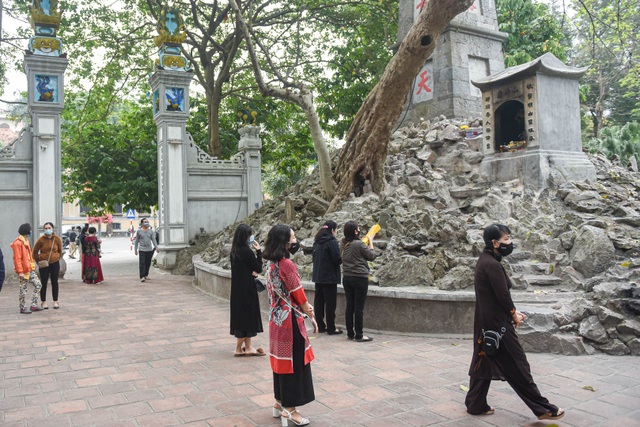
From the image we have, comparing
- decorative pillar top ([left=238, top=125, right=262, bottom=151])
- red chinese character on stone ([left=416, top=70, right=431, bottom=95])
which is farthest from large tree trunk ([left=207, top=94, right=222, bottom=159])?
red chinese character on stone ([left=416, top=70, right=431, bottom=95])

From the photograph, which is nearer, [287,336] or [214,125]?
[287,336]

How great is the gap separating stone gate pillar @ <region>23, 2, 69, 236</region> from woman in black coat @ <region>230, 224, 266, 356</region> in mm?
9510

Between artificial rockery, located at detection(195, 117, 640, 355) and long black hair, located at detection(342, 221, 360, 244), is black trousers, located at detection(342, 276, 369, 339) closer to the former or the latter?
long black hair, located at detection(342, 221, 360, 244)

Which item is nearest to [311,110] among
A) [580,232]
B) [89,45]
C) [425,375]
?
[580,232]

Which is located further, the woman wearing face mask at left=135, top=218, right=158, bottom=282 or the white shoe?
the woman wearing face mask at left=135, top=218, right=158, bottom=282

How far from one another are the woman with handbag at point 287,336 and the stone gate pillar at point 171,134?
11.7 m

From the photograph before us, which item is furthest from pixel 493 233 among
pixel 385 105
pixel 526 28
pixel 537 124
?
pixel 526 28

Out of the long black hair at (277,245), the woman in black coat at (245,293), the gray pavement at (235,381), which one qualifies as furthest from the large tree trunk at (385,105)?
the long black hair at (277,245)

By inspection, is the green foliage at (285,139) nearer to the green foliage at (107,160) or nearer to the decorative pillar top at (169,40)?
the green foliage at (107,160)

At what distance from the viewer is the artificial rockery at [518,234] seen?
20.5ft

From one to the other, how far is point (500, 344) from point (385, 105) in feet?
24.0

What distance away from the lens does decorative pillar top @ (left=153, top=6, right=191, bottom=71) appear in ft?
50.5

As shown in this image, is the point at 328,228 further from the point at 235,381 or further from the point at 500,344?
the point at 500,344

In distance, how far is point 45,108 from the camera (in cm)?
1370
